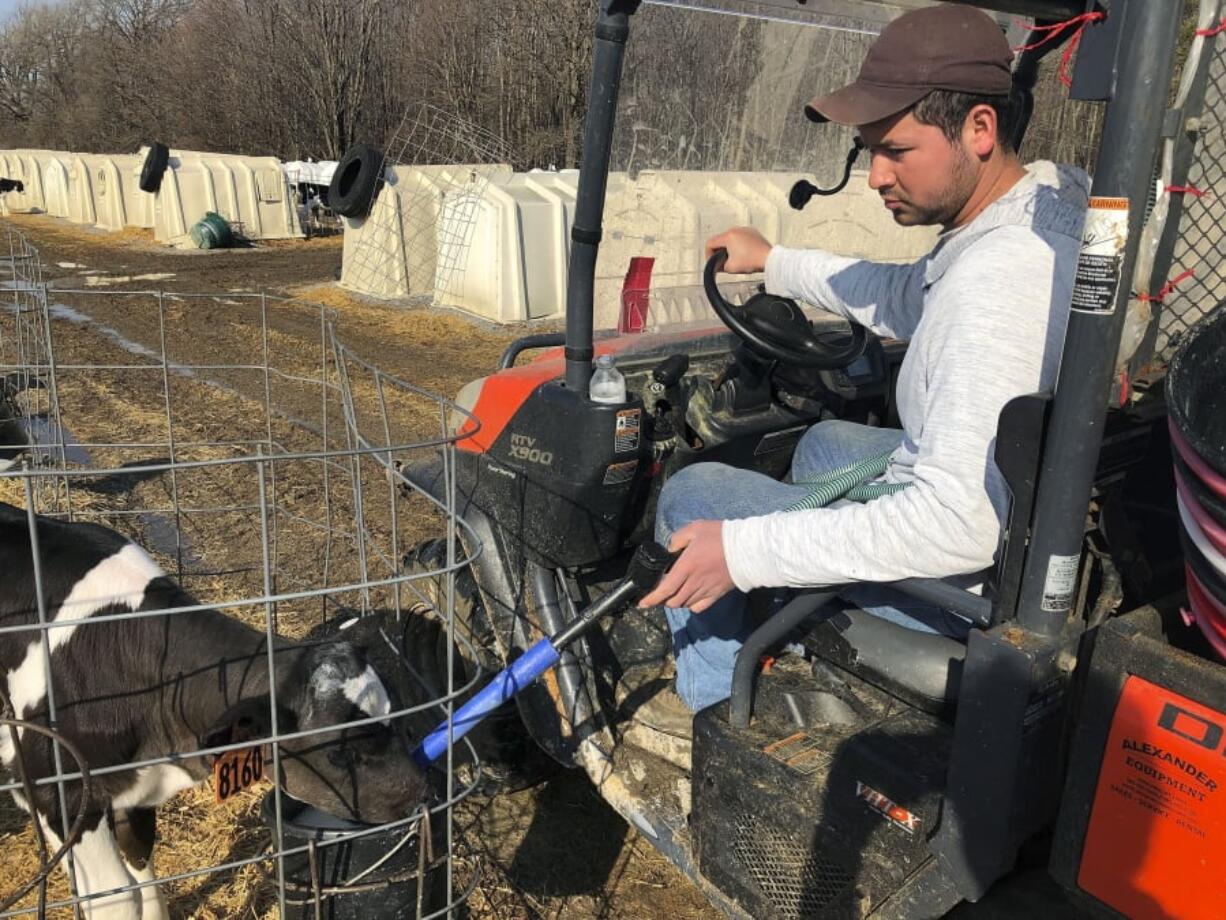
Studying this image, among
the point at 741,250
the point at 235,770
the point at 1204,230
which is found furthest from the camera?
the point at 741,250

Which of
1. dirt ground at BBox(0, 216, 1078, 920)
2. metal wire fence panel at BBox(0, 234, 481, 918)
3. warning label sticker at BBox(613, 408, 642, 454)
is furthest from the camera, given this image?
dirt ground at BBox(0, 216, 1078, 920)

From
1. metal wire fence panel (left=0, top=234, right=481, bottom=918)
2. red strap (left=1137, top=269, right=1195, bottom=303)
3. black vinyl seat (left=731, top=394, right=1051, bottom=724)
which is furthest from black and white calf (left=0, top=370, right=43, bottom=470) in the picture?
red strap (left=1137, top=269, right=1195, bottom=303)

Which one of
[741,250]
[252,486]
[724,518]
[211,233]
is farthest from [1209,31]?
[211,233]

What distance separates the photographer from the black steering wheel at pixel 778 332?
2721mm

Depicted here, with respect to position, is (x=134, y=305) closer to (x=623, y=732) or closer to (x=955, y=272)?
(x=623, y=732)

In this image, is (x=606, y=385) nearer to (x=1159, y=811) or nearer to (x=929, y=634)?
(x=929, y=634)

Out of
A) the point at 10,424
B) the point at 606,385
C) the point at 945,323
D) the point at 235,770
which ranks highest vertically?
the point at 945,323

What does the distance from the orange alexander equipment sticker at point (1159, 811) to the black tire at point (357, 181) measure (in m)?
13.1

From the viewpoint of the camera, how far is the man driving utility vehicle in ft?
5.51

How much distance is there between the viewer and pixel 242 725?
239 cm

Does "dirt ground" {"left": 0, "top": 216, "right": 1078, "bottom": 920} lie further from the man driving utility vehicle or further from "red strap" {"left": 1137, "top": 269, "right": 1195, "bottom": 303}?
"red strap" {"left": 1137, "top": 269, "right": 1195, "bottom": 303}

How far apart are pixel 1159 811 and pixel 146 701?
2.45m

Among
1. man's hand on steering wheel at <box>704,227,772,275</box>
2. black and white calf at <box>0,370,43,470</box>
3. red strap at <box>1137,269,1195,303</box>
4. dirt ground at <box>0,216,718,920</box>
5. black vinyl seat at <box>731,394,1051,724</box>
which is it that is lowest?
dirt ground at <box>0,216,718,920</box>

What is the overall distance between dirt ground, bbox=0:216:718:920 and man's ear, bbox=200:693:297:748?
2.32ft
